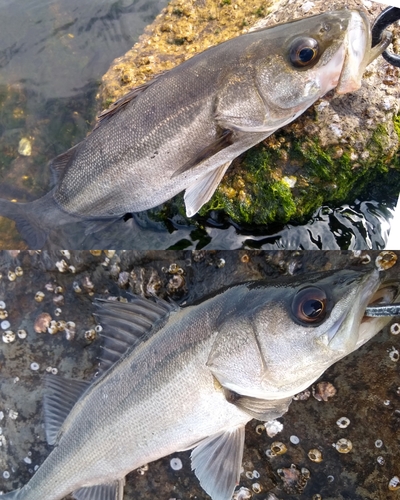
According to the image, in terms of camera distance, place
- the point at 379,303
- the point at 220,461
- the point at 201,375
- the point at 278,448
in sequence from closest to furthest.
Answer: the point at 379,303 → the point at 201,375 → the point at 220,461 → the point at 278,448

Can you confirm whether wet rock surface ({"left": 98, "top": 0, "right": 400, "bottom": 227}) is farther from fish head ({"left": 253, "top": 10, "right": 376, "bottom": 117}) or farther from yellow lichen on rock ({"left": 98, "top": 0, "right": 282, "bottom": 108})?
fish head ({"left": 253, "top": 10, "right": 376, "bottom": 117})

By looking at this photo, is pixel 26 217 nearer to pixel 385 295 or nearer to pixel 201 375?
pixel 201 375

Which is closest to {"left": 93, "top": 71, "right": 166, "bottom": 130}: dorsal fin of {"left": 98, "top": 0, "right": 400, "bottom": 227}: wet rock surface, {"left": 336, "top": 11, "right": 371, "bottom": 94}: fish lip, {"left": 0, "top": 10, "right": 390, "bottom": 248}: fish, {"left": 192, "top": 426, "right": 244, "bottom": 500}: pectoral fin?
{"left": 0, "top": 10, "right": 390, "bottom": 248}: fish

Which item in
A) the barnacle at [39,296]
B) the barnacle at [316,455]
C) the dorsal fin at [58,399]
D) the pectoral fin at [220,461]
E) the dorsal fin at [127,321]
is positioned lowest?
the barnacle at [316,455]

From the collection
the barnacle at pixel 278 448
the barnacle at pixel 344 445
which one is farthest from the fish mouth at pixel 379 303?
the barnacle at pixel 278 448

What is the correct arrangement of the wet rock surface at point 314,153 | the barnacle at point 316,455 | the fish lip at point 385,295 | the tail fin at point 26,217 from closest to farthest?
the fish lip at point 385,295 < the wet rock surface at point 314,153 < the barnacle at point 316,455 < the tail fin at point 26,217

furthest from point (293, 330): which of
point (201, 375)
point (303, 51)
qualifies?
point (303, 51)

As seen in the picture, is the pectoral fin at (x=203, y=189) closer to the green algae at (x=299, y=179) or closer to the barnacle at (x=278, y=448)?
the green algae at (x=299, y=179)
